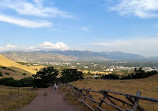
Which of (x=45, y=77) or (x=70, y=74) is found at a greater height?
(x=45, y=77)

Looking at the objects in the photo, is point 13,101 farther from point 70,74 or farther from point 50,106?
point 70,74

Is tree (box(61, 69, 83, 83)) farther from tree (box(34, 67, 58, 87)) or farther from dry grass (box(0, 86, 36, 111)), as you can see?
dry grass (box(0, 86, 36, 111))

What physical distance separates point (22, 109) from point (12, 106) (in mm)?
1395

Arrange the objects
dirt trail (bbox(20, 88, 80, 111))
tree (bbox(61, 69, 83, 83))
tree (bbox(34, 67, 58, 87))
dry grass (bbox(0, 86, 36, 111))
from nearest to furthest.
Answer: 1. dirt trail (bbox(20, 88, 80, 111))
2. dry grass (bbox(0, 86, 36, 111))
3. tree (bbox(34, 67, 58, 87))
4. tree (bbox(61, 69, 83, 83))

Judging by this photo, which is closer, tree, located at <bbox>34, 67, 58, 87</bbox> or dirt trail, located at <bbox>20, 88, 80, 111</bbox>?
dirt trail, located at <bbox>20, 88, 80, 111</bbox>

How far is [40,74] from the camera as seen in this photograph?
3762 centimetres

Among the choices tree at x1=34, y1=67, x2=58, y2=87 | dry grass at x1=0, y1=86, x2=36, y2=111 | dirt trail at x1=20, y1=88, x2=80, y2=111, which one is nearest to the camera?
dirt trail at x1=20, y1=88, x2=80, y2=111

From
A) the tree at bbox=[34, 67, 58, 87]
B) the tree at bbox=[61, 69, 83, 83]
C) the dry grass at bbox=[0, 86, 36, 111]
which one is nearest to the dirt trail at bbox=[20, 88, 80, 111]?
the dry grass at bbox=[0, 86, 36, 111]

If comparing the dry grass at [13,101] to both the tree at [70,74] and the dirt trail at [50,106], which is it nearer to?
the dirt trail at [50,106]

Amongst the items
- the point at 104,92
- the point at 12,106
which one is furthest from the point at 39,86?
the point at 104,92

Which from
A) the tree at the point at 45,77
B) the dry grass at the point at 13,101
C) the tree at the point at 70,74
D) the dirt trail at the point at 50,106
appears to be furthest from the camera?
the tree at the point at 70,74

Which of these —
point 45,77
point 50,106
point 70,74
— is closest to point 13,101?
point 50,106

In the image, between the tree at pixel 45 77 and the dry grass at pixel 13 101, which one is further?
Answer: the tree at pixel 45 77

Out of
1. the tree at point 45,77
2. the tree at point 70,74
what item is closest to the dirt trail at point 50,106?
the tree at point 45,77
